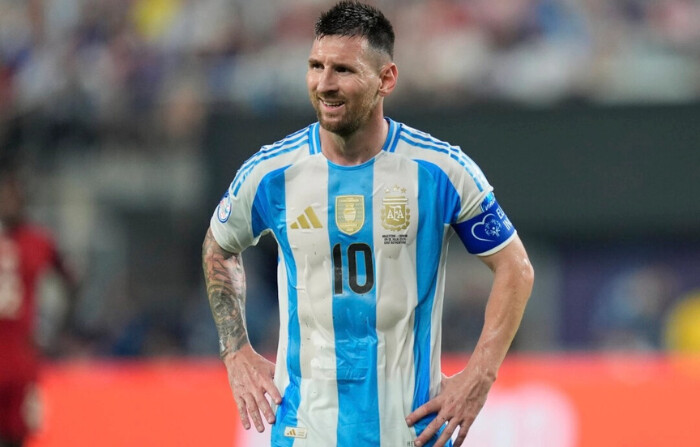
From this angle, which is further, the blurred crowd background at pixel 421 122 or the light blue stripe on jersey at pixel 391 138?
the blurred crowd background at pixel 421 122

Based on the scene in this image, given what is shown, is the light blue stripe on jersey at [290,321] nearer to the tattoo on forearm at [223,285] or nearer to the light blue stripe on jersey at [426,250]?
the tattoo on forearm at [223,285]

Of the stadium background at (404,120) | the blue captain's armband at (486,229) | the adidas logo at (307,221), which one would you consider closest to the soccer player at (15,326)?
the stadium background at (404,120)

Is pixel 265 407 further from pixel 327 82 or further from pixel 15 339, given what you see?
pixel 15 339

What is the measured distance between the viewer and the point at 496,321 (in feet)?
14.1

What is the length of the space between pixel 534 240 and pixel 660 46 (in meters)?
2.52

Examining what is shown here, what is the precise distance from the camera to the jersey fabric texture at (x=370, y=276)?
14.1 ft

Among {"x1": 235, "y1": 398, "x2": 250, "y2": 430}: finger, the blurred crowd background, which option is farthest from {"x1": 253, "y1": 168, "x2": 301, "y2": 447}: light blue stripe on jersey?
the blurred crowd background

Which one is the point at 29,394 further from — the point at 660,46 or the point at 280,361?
the point at 660,46

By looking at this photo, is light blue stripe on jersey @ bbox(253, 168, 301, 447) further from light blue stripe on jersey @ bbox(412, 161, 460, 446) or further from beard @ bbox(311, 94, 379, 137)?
light blue stripe on jersey @ bbox(412, 161, 460, 446)

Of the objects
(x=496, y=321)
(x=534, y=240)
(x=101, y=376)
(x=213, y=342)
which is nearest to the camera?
(x=496, y=321)

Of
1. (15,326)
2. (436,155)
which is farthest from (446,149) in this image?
(15,326)

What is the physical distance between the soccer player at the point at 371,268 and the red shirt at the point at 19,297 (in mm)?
3940

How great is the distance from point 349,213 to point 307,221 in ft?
0.51

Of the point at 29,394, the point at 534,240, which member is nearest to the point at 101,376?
the point at 29,394
